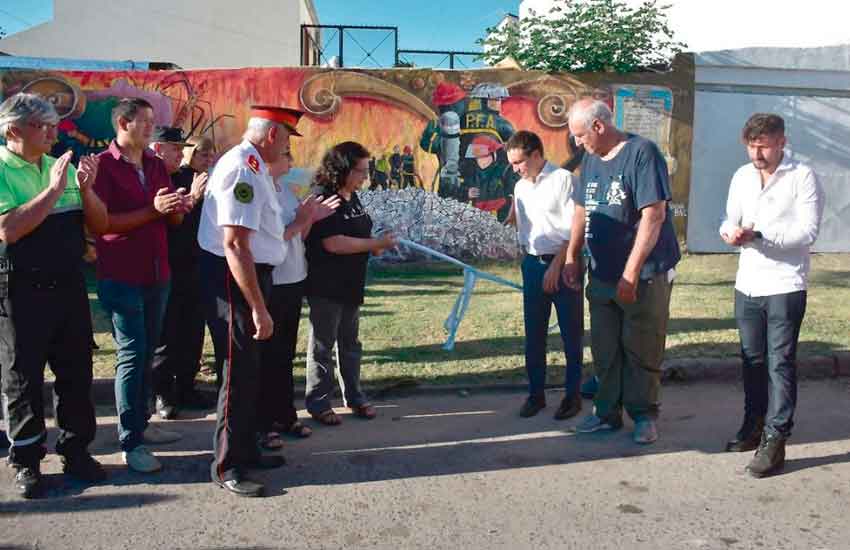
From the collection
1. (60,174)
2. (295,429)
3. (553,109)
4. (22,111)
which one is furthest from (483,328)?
(553,109)

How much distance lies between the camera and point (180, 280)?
546cm

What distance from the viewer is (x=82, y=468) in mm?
4148

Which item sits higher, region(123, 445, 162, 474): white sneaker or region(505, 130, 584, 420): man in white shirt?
region(505, 130, 584, 420): man in white shirt

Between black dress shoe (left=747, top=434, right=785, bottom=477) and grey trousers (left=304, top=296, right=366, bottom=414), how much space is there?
248 centimetres

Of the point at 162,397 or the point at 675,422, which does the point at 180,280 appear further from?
the point at 675,422

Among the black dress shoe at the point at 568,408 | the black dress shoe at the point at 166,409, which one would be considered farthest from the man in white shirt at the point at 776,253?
the black dress shoe at the point at 166,409

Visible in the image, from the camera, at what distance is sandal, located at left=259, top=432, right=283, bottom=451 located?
4.63 m

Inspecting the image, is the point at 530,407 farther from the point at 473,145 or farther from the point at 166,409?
the point at 473,145

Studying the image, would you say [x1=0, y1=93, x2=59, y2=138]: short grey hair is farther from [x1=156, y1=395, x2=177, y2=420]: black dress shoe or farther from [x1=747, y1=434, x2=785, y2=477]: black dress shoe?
[x1=747, y1=434, x2=785, y2=477]: black dress shoe

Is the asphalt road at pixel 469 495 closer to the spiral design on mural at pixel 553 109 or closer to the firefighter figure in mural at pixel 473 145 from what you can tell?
the firefighter figure in mural at pixel 473 145

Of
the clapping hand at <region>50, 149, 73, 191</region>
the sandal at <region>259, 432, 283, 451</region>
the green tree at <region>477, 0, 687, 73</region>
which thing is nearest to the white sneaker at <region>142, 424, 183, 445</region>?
the sandal at <region>259, 432, 283, 451</region>

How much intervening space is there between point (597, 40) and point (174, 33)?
46.6 feet

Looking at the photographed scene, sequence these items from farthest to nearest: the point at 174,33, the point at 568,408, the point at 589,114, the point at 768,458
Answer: the point at 174,33 < the point at 568,408 < the point at 589,114 < the point at 768,458

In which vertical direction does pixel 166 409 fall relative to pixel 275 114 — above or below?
below
